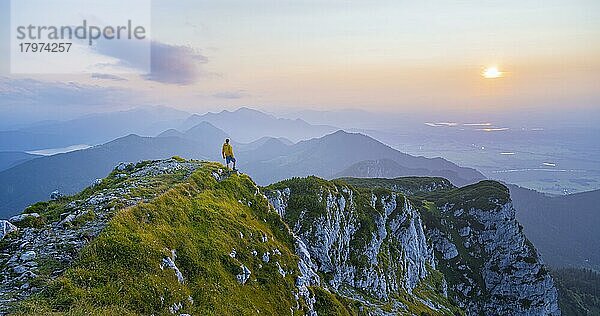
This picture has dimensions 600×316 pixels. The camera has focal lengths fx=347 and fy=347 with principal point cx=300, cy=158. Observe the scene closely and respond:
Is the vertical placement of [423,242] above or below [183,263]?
below

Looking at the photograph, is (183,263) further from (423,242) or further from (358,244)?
(423,242)

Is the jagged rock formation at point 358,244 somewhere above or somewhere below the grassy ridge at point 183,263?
below

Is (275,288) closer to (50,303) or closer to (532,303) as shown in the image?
(50,303)

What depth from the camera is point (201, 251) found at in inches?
1016

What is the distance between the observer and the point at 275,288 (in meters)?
31.6

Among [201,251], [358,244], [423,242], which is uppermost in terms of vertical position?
[201,251]

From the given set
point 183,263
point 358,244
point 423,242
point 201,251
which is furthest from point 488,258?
point 183,263

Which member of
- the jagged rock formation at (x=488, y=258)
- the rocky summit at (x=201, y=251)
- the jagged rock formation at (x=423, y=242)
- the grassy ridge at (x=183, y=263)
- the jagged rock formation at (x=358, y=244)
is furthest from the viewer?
the jagged rock formation at (x=488, y=258)

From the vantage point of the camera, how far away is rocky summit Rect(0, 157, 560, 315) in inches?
697

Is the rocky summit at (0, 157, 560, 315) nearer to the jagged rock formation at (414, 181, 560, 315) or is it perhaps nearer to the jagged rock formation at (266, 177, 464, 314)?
the jagged rock formation at (266, 177, 464, 314)

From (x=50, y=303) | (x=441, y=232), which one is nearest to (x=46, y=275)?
(x=50, y=303)

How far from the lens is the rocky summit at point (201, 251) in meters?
17.7

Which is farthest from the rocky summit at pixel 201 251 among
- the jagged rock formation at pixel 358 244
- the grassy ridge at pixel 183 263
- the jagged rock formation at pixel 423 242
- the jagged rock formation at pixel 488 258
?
the jagged rock formation at pixel 488 258

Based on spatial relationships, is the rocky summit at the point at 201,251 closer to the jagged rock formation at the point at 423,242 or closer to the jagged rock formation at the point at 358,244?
the jagged rock formation at the point at 358,244
